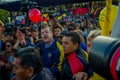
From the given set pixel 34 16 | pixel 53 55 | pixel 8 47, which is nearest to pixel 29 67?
pixel 53 55

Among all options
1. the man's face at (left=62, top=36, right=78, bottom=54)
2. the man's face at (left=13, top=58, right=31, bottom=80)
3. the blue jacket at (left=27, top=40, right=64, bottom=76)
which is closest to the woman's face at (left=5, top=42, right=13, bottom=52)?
the blue jacket at (left=27, top=40, right=64, bottom=76)

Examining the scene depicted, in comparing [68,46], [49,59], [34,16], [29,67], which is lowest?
[34,16]

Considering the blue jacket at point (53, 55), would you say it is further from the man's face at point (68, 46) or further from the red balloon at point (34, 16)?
the red balloon at point (34, 16)

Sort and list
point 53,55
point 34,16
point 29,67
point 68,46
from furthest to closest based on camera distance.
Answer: point 34,16 → point 53,55 → point 68,46 → point 29,67

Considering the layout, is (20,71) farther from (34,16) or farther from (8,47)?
(34,16)

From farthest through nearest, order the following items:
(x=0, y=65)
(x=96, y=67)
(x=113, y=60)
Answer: (x=0, y=65), (x=96, y=67), (x=113, y=60)

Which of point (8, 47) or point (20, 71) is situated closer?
point (20, 71)

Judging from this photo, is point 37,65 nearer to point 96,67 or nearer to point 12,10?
point 96,67

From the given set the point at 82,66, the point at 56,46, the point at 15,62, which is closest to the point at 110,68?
the point at 15,62

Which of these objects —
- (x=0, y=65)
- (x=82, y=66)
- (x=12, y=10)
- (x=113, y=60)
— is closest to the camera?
(x=113, y=60)

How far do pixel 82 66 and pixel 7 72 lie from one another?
207 cm

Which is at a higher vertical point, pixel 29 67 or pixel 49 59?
pixel 29 67

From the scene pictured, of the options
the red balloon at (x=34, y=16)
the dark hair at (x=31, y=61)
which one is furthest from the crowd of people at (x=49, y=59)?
the red balloon at (x=34, y=16)

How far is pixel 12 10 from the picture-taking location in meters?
15.4
